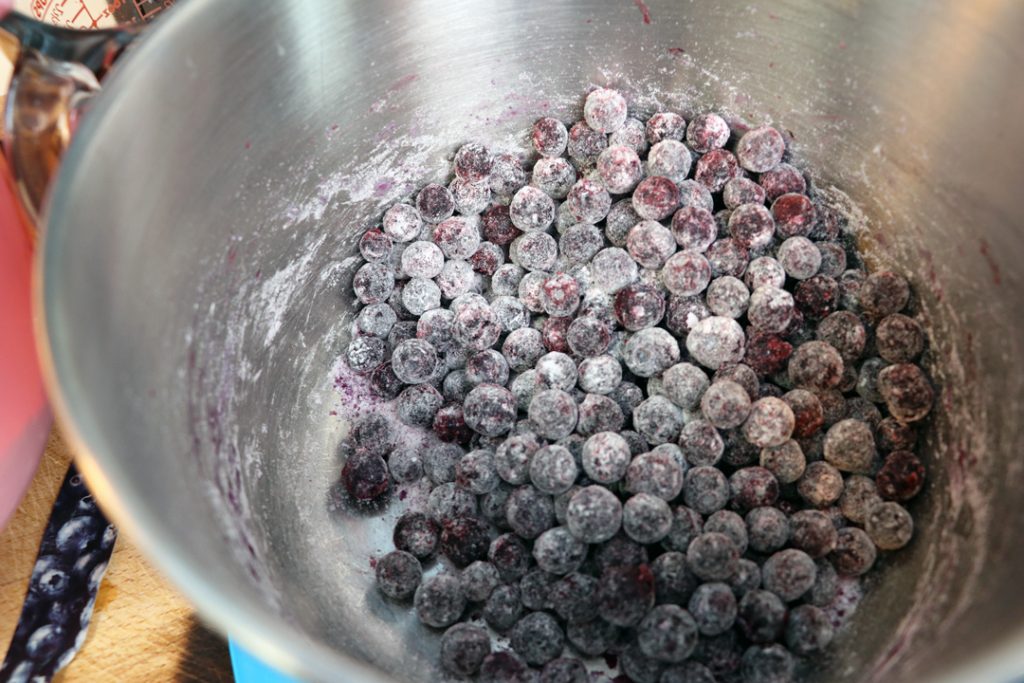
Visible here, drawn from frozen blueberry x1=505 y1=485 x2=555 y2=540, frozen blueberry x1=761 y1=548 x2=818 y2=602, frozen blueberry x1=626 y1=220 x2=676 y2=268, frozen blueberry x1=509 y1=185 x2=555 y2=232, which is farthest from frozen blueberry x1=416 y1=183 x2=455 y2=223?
frozen blueberry x1=761 y1=548 x2=818 y2=602

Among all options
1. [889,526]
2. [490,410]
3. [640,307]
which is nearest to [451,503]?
[490,410]

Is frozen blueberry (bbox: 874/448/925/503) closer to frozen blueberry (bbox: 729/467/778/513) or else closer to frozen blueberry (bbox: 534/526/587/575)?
frozen blueberry (bbox: 729/467/778/513)

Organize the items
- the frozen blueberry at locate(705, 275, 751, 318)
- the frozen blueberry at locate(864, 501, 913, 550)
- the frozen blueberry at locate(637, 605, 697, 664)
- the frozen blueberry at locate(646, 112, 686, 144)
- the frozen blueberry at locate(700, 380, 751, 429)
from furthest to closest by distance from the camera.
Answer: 1. the frozen blueberry at locate(646, 112, 686, 144)
2. the frozen blueberry at locate(705, 275, 751, 318)
3. the frozen blueberry at locate(700, 380, 751, 429)
4. the frozen blueberry at locate(864, 501, 913, 550)
5. the frozen blueberry at locate(637, 605, 697, 664)

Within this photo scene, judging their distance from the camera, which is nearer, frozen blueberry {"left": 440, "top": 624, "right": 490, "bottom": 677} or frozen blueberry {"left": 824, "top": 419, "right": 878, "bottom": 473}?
frozen blueberry {"left": 440, "top": 624, "right": 490, "bottom": 677}

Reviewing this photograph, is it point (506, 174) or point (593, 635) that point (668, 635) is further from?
point (506, 174)

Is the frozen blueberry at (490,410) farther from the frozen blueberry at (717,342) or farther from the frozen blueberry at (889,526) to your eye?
the frozen blueberry at (889,526)

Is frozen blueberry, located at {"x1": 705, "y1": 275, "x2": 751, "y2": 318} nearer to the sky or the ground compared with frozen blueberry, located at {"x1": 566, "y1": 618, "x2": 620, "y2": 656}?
nearer to the sky

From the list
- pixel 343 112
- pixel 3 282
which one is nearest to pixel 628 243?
pixel 343 112

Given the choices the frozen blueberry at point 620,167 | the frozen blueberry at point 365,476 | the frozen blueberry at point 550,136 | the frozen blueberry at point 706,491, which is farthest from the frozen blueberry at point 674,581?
the frozen blueberry at point 550,136
